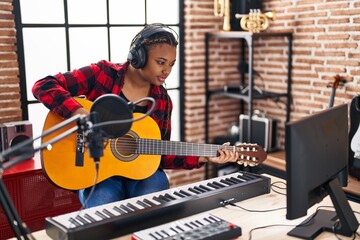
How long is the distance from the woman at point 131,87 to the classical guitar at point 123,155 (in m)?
0.06

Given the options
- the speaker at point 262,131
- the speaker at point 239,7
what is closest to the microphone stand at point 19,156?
the speaker at point 262,131

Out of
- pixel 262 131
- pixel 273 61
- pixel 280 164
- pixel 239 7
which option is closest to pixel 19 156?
pixel 280 164

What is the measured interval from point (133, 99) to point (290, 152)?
110cm

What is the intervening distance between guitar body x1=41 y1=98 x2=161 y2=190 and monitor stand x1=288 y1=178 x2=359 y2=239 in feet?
2.73

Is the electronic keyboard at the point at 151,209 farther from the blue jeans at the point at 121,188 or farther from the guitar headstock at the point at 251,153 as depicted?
the blue jeans at the point at 121,188

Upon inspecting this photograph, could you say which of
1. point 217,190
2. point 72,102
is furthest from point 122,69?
point 217,190

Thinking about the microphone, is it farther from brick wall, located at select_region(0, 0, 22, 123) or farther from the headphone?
brick wall, located at select_region(0, 0, 22, 123)

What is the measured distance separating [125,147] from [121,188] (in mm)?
211

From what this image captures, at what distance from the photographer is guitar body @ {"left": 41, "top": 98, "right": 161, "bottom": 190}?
199 cm

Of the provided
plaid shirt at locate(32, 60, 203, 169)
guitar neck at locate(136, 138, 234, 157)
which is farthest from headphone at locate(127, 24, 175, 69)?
guitar neck at locate(136, 138, 234, 157)

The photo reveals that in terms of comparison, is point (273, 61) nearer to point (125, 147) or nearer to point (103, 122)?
point (125, 147)

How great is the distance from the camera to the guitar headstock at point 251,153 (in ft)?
6.92

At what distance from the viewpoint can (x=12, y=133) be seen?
284cm

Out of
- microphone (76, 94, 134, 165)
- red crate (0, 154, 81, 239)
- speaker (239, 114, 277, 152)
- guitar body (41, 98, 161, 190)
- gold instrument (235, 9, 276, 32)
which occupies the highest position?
gold instrument (235, 9, 276, 32)
